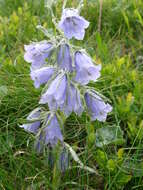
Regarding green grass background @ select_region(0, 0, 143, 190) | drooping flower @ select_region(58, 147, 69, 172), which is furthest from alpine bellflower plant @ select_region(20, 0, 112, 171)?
green grass background @ select_region(0, 0, 143, 190)

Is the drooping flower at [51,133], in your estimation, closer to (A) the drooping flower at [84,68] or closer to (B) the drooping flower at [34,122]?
(B) the drooping flower at [34,122]

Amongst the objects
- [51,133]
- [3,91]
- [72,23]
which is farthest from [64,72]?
[3,91]

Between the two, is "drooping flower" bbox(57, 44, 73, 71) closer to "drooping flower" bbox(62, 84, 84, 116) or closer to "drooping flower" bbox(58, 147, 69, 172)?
"drooping flower" bbox(62, 84, 84, 116)

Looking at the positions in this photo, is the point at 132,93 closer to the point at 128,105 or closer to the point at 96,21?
the point at 128,105

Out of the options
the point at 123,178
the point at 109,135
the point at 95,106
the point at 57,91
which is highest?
the point at 57,91

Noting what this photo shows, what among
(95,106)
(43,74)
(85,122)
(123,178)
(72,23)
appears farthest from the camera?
(85,122)

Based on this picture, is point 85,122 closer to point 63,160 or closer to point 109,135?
point 109,135
